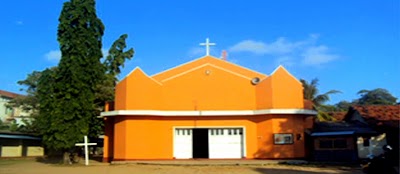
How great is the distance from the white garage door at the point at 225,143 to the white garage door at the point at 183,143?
1176mm

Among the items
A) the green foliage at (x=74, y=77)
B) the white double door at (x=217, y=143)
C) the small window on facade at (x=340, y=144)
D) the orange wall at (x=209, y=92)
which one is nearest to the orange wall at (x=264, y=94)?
the orange wall at (x=209, y=92)

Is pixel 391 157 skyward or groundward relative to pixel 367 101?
groundward

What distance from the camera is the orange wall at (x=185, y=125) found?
23.0 metres

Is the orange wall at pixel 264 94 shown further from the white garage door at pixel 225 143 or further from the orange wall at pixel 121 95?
the orange wall at pixel 121 95

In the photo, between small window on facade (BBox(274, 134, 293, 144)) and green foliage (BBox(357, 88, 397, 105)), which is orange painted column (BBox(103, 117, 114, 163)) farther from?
green foliage (BBox(357, 88, 397, 105))

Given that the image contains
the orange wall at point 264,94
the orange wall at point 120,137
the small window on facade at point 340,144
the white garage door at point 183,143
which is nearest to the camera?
the small window on facade at point 340,144

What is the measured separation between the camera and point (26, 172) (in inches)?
691

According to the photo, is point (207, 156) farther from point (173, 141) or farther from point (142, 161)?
point (142, 161)

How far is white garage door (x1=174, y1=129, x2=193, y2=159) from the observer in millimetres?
24172

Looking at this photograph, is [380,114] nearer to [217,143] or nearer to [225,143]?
[225,143]

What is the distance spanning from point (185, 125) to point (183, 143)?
1099 millimetres

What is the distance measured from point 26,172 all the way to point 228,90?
11.7 metres

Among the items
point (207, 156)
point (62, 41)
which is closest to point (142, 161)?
point (207, 156)

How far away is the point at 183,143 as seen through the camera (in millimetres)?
24266
